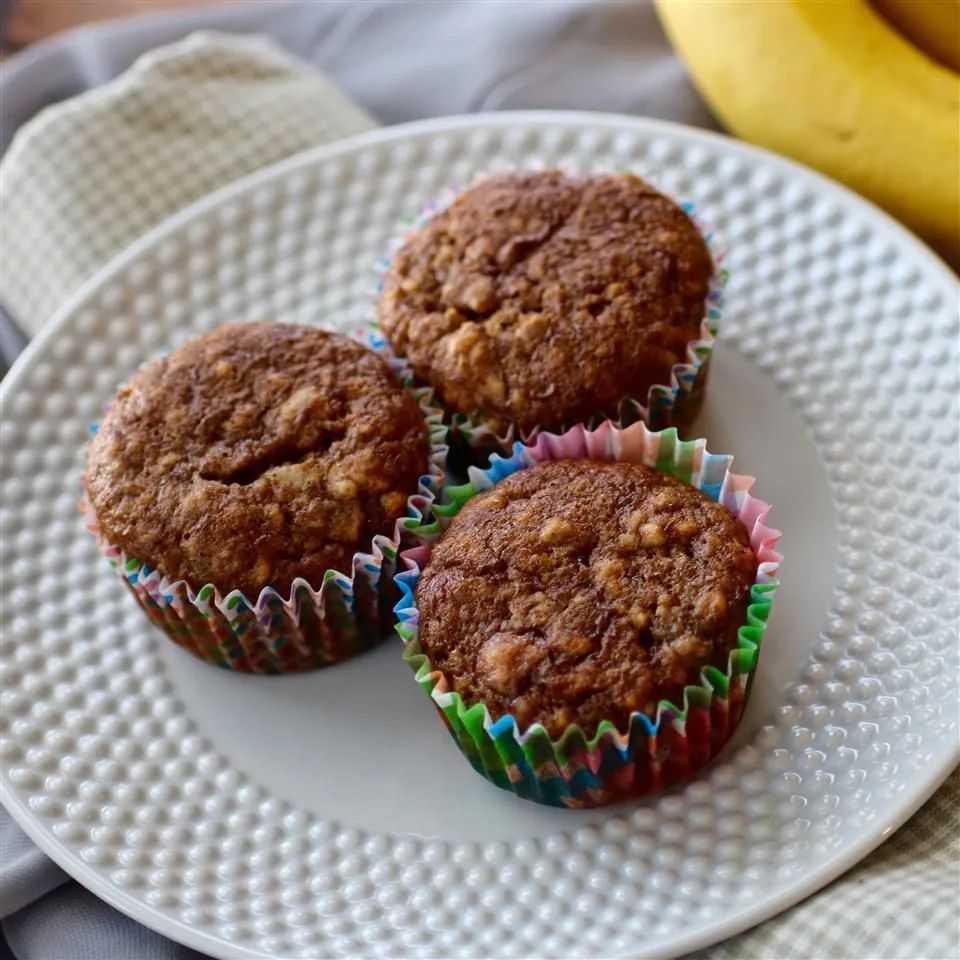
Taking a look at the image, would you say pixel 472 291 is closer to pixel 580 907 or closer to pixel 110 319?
pixel 110 319

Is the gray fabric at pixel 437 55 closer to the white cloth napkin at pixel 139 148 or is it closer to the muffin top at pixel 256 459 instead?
the white cloth napkin at pixel 139 148

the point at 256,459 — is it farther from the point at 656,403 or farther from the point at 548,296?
the point at 656,403

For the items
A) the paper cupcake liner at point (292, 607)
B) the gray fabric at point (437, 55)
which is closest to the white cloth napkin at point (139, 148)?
the gray fabric at point (437, 55)

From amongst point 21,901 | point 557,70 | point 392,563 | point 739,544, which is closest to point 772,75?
point 557,70

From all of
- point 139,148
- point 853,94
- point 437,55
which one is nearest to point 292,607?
point 139,148

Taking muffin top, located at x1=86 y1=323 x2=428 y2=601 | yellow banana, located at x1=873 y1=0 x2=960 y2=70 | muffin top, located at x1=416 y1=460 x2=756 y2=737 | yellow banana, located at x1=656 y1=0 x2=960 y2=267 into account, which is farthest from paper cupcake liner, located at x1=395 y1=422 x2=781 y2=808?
yellow banana, located at x1=873 y1=0 x2=960 y2=70

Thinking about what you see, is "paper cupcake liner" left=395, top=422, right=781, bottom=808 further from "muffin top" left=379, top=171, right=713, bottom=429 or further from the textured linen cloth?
the textured linen cloth
